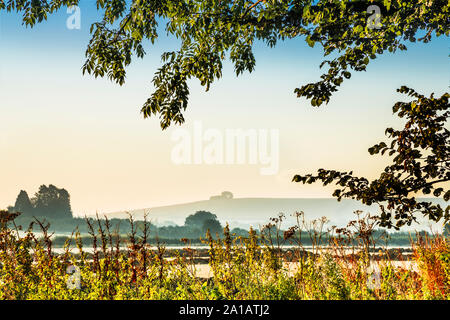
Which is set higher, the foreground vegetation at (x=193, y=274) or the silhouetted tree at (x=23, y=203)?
the silhouetted tree at (x=23, y=203)

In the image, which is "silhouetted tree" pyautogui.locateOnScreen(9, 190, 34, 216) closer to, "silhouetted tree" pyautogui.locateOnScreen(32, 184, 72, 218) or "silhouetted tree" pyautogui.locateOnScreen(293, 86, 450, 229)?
"silhouetted tree" pyautogui.locateOnScreen(32, 184, 72, 218)

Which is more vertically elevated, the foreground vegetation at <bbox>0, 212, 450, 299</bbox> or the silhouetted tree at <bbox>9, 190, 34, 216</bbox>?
the silhouetted tree at <bbox>9, 190, 34, 216</bbox>

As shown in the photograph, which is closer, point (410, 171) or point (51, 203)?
point (410, 171)

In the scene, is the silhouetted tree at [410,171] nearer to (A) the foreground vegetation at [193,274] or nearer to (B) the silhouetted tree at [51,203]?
(A) the foreground vegetation at [193,274]

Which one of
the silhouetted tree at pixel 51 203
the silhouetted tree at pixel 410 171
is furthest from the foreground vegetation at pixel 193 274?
the silhouetted tree at pixel 51 203

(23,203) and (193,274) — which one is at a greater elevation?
(23,203)

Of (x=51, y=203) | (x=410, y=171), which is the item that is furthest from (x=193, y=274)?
(x=51, y=203)

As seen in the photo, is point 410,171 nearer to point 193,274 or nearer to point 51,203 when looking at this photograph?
point 193,274

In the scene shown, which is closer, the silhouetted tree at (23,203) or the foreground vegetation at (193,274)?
the foreground vegetation at (193,274)

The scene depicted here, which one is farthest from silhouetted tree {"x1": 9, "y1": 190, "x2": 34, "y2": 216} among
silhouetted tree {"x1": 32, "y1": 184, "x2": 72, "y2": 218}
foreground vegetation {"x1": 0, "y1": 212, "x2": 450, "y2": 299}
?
foreground vegetation {"x1": 0, "y1": 212, "x2": 450, "y2": 299}
